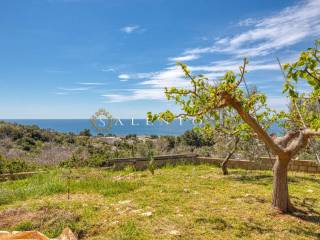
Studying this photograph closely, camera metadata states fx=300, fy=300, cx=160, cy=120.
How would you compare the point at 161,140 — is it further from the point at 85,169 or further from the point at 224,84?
the point at 224,84

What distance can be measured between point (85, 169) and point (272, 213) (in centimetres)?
716

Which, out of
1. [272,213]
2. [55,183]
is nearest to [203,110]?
[272,213]

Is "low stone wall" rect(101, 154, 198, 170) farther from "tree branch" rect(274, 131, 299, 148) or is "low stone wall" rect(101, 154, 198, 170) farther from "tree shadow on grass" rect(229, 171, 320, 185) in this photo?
"tree branch" rect(274, 131, 299, 148)

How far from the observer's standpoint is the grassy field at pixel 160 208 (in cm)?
529

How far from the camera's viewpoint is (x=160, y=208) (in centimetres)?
654

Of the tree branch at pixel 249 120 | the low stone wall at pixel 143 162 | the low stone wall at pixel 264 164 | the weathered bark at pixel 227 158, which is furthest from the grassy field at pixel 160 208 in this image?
the low stone wall at pixel 143 162

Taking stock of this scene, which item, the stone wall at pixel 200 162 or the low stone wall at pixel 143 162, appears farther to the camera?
the low stone wall at pixel 143 162

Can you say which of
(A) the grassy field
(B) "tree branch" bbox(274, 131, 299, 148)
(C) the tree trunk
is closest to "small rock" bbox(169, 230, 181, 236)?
(A) the grassy field

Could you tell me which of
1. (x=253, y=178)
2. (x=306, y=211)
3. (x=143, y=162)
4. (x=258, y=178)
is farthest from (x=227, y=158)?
(x=306, y=211)

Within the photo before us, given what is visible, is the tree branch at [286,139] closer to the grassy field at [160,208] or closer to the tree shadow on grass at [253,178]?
the grassy field at [160,208]

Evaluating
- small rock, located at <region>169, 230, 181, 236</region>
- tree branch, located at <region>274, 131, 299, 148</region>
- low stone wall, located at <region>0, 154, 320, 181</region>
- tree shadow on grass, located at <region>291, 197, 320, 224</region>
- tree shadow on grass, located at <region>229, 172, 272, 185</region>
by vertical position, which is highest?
tree branch, located at <region>274, 131, 299, 148</region>

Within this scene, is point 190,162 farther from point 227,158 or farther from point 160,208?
point 160,208

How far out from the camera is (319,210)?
21.6 ft

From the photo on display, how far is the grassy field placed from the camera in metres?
5.29
